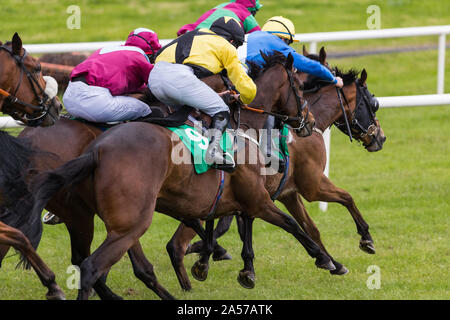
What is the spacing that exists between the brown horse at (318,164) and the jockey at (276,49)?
0.20m

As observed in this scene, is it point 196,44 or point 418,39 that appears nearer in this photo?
point 196,44

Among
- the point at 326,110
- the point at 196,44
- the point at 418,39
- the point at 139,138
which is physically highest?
the point at 196,44

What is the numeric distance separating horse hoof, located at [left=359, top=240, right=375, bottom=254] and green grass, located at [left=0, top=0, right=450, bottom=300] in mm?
80

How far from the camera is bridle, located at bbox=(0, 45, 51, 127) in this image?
500 centimetres

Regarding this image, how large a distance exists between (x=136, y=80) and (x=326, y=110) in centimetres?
180

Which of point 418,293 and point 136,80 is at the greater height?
point 136,80

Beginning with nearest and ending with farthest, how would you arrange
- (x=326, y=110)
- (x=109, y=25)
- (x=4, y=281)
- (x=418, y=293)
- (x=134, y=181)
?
(x=134, y=181) < (x=418, y=293) < (x=4, y=281) < (x=326, y=110) < (x=109, y=25)

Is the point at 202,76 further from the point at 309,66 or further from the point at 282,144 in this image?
the point at 309,66

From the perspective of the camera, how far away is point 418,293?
219 inches

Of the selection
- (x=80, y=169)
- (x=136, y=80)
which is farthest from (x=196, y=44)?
(x=80, y=169)

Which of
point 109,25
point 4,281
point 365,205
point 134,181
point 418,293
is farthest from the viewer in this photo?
point 109,25

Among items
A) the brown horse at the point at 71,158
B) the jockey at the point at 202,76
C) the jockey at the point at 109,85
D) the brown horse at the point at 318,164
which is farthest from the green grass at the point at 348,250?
the jockey at the point at 109,85

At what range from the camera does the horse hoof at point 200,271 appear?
5977mm

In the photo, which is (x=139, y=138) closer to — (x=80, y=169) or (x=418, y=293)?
(x=80, y=169)
